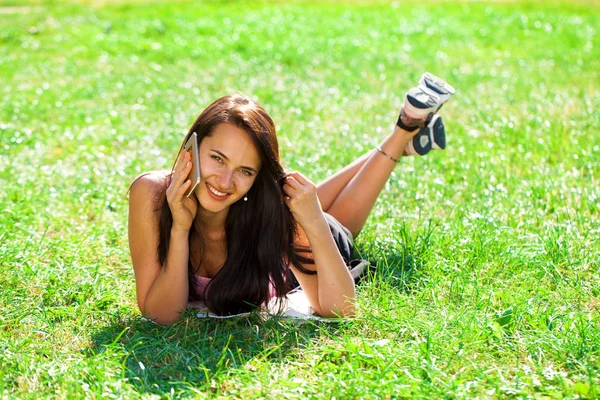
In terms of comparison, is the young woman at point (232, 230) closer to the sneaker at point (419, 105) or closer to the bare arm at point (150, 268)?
the bare arm at point (150, 268)

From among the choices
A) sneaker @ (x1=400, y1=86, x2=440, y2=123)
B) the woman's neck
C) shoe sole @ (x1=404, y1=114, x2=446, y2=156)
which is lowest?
the woman's neck

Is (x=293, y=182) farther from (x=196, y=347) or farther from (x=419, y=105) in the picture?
(x=419, y=105)

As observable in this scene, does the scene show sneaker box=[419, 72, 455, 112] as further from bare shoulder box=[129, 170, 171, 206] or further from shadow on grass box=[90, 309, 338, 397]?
bare shoulder box=[129, 170, 171, 206]

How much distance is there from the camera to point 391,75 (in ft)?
28.0

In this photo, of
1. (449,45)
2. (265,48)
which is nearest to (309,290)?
(265,48)

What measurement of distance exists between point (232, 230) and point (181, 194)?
0.43 meters

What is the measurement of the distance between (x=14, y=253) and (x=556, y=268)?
2.62 metres

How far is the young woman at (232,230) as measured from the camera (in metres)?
3.27

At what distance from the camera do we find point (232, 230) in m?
3.52

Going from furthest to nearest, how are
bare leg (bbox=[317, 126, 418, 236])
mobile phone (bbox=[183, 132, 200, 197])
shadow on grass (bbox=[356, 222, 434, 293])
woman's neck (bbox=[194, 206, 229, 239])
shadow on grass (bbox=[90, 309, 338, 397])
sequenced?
bare leg (bbox=[317, 126, 418, 236]) < shadow on grass (bbox=[356, 222, 434, 293]) < woman's neck (bbox=[194, 206, 229, 239]) < mobile phone (bbox=[183, 132, 200, 197]) < shadow on grass (bbox=[90, 309, 338, 397])

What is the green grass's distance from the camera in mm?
2988

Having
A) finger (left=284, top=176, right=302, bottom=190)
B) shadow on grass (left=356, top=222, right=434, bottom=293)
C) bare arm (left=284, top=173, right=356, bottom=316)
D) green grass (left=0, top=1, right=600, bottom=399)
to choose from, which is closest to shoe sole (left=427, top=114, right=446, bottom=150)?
green grass (left=0, top=1, right=600, bottom=399)

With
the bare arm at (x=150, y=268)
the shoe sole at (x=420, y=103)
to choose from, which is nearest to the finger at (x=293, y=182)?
the bare arm at (x=150, y=268)

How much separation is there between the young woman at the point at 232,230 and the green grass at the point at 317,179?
0.15 metres
